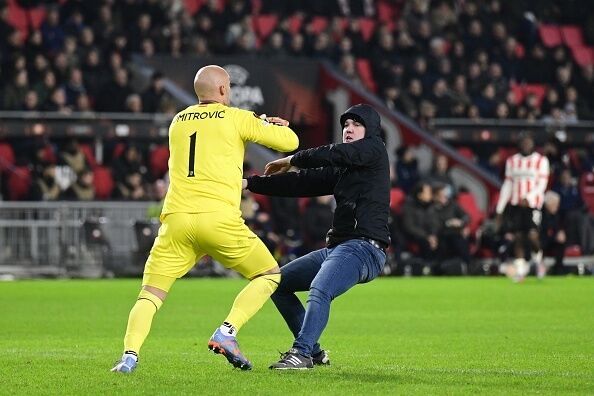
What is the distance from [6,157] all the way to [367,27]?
33.8 ft

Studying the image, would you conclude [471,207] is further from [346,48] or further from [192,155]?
[192,155]

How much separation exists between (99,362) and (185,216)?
1.64 meters

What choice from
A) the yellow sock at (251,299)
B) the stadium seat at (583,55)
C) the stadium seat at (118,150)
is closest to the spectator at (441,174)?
the stadium seat at (118,150)

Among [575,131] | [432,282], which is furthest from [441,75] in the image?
[432,282]

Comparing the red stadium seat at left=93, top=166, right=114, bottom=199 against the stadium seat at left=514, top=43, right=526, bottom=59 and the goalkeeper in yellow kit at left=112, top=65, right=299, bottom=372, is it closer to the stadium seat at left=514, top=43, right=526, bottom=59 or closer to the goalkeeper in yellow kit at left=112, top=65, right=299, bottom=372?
the stadium seat at left=514, top=43, right=526, bottom=59

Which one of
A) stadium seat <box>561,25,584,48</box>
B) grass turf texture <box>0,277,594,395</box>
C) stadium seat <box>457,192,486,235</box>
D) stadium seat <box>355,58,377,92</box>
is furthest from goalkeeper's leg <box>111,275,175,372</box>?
stadium seat <box>561,25,584,48</box>

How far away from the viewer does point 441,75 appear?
30.3 m

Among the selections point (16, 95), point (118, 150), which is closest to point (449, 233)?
point (118, 150)

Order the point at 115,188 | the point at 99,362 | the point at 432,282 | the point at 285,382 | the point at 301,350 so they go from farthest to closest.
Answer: the point at 115,188
the point at 432,282
the point at 99,362
the point at 301,350
the point at 285,382

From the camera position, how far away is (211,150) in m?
9.00

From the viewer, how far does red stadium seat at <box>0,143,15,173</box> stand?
2445 cm

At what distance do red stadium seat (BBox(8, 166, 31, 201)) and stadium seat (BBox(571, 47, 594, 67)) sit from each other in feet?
48.6

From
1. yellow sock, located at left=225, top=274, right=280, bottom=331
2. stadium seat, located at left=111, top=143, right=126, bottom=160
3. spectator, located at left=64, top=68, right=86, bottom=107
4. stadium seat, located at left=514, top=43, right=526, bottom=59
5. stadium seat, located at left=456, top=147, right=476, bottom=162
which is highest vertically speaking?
stadium seat, located at left=514, top=43, right=526, bottom=59

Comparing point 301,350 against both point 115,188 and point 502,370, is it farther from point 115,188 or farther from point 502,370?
point 115,188
